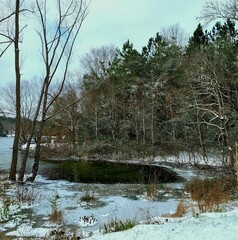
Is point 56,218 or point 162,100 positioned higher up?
point 162,100

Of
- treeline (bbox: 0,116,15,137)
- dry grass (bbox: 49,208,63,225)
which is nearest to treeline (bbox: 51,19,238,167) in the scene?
treeline (bbox: 0,116,15,137)

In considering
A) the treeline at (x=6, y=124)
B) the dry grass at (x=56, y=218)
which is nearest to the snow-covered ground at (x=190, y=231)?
the dry grass at (x=56, y=218)

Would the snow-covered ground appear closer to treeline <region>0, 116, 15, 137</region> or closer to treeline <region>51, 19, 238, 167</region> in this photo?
treeline <region>51, 19, 238, 167</region>

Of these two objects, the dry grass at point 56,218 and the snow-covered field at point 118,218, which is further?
the dry grass at point 56,218

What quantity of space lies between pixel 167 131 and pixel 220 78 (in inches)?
348

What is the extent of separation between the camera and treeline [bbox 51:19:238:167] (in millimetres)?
23094

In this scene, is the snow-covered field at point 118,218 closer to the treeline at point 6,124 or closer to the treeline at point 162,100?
the treeline at point 162,100

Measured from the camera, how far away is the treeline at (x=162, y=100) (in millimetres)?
23094

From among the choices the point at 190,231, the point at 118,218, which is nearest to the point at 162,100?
the point at 118,218

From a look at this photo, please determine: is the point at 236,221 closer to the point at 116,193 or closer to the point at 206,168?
the point at 116,193

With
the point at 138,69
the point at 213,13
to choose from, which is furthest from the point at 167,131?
the point at 213,13

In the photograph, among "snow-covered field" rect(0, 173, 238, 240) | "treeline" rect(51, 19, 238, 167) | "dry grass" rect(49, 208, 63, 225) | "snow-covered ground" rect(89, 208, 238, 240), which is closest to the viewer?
"snow-covered ground" rect(89, 208, 238, 240)

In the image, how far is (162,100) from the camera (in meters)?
31.0

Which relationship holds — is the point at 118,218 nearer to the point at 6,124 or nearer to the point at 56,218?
the point at 56,218
